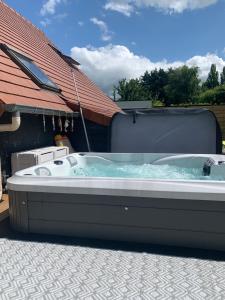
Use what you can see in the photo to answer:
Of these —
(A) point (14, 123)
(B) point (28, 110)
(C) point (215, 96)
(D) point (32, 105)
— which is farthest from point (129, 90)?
(A) point (14, 123)

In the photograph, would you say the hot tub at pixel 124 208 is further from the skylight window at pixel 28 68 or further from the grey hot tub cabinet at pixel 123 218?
the skylight window at pixel 28 68

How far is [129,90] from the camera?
37.1 m

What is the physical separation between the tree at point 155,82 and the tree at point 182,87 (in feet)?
6.10

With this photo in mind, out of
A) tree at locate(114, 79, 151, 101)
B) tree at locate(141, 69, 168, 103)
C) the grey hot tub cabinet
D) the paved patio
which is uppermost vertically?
tree at locate(141, 69, 168, 103)

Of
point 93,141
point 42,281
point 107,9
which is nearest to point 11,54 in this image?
point 93,141

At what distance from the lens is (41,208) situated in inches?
122

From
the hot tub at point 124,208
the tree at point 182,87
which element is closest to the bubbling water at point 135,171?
the hot tub at point 124,208

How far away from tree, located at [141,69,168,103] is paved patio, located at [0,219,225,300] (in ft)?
132

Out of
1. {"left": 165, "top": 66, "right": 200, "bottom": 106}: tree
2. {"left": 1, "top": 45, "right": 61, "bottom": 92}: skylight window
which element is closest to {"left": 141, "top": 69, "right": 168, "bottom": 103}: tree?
{"left": 165, "top": 66, "right": 200, "bottom": 106}: tree

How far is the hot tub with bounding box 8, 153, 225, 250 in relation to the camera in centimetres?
270

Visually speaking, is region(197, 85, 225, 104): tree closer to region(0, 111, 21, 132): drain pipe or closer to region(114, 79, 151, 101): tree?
region(114, 79, 151, 101): tree

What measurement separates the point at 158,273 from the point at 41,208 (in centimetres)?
139

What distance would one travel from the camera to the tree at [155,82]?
42.6 metres

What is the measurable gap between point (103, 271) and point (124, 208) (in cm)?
65
